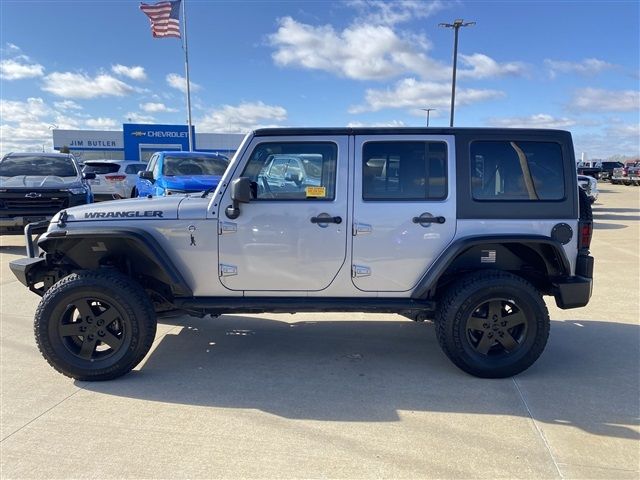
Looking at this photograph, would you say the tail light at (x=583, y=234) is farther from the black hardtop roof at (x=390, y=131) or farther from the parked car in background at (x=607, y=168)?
the parked car in background at (x=607, y=168)

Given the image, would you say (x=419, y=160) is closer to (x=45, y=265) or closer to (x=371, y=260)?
(x=371, y=260)

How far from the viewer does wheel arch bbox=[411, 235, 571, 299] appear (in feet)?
11.7

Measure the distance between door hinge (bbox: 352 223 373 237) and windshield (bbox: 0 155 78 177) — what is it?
27.0 feet

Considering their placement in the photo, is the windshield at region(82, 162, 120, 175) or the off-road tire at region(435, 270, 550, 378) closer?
the off-road tire at region(435, 270, 550, 378)

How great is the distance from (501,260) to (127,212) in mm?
3090

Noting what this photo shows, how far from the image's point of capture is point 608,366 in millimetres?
3986

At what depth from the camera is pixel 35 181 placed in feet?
29.9

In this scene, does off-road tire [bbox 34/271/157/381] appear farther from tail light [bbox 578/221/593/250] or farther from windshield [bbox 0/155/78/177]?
windshield [bbox 0/155/78/177]

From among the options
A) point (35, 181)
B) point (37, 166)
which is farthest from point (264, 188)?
point (37, 166)

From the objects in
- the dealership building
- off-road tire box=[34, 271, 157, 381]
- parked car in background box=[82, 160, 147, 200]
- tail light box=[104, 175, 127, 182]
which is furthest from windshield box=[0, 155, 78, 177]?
the dealership building

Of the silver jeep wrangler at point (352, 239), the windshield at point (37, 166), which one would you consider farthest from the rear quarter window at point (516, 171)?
the windshield at point (37, 166)

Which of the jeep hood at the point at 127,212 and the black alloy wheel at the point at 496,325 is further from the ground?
the jeep hood at the point at 127,212

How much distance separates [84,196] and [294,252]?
7446 millimetres

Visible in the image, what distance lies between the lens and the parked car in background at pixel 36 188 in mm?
8672
